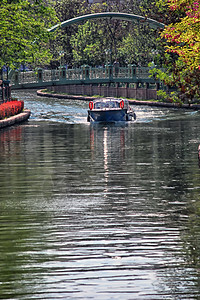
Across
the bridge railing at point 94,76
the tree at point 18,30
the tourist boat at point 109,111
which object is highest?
the tree at point 18,30

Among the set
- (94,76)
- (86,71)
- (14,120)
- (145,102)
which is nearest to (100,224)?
(14,120)

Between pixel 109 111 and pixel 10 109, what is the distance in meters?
6.32

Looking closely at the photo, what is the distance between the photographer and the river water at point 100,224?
9820 mm

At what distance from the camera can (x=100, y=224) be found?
14117 millimetres

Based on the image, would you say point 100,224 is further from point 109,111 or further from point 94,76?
point 94,76

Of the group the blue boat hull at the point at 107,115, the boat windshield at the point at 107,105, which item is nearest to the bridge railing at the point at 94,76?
the boat windshield at the point at 107,105

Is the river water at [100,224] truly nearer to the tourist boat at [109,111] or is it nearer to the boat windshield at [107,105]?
the tourist boat at [109,111]

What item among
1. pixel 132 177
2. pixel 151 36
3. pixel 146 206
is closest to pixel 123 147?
pixel 132 177

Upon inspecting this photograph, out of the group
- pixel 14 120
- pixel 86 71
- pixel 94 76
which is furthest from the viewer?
pixel 94 76

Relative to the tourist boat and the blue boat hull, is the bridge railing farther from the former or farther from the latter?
the blue boat hull

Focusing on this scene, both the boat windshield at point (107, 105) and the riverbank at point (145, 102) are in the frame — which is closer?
the boat windshield at point (107, 105)

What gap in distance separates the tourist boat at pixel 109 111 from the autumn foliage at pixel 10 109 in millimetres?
5036

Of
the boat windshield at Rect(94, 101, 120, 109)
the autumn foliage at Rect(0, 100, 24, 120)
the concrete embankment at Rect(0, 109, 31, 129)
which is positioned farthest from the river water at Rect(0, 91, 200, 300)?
the boat windshield at Rect(94, 101, 120, 109)

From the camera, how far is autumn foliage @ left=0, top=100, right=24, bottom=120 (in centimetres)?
5044
